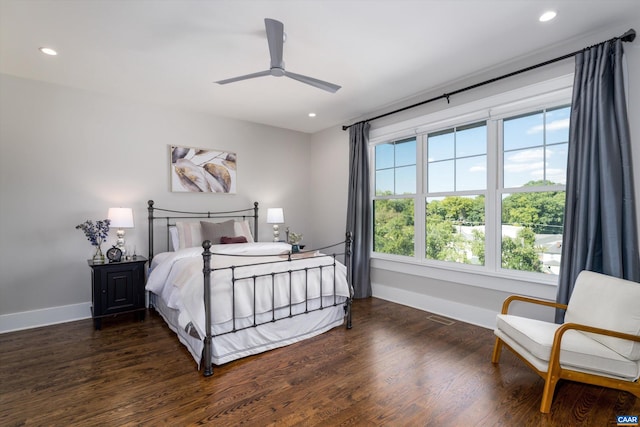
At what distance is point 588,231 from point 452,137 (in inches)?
71.8

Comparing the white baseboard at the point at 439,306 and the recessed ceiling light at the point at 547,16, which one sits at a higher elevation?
the recessed ceiling light at the point at 547,16

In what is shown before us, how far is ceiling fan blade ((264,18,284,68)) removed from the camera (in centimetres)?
232

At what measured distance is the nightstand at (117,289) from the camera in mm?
3514

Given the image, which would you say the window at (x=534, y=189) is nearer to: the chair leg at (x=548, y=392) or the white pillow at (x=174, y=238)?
the chair leg at (x=548, y=392)

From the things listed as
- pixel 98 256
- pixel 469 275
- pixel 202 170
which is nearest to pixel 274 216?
pixel 202 170

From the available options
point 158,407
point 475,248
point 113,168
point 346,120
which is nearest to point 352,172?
point 346,120

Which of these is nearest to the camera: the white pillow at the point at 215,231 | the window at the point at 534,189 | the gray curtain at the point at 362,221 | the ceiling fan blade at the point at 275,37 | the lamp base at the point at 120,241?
the ceiling fan blade at the point at 275,37

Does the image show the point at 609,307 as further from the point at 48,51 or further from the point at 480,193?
the point at 48,51

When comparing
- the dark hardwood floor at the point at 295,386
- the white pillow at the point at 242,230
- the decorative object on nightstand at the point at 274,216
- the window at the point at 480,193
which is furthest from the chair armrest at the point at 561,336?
the decorative object on nightstand at the point at 274,216

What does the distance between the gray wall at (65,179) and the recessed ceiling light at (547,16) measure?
425 centimetres

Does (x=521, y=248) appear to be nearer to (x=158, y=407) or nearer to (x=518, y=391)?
(x=518, y=391)

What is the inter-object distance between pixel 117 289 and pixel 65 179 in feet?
4.92

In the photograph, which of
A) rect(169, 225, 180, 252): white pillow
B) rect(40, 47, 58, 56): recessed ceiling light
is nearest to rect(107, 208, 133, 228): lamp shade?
rect(169, 225, 180, 252): white pillow

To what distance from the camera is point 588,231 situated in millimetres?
2633
